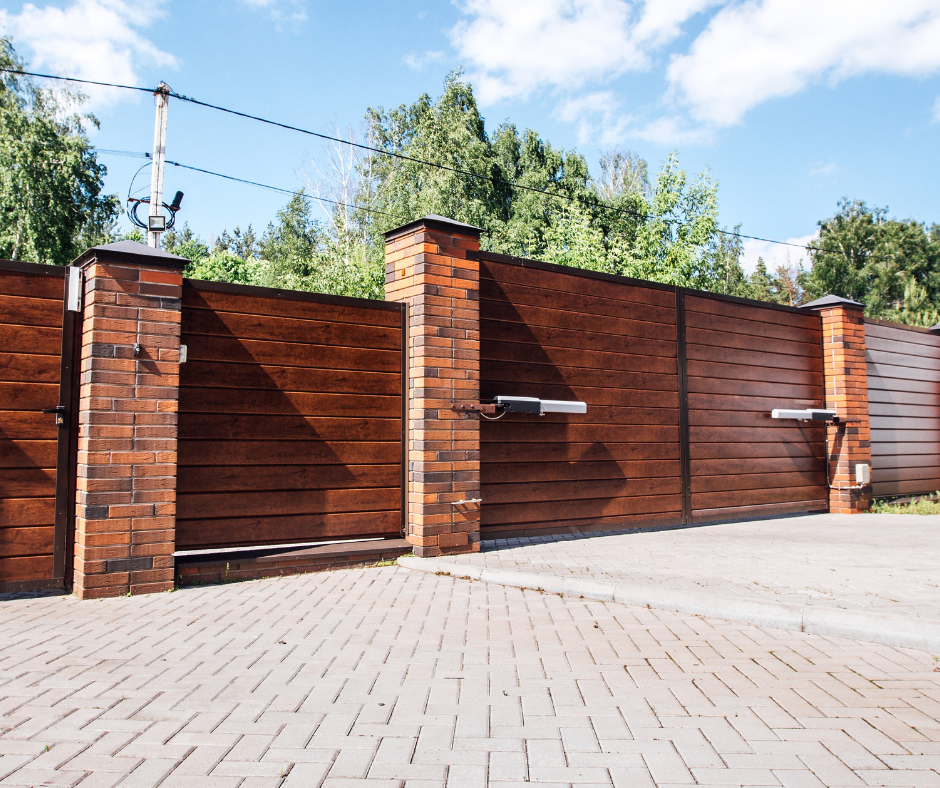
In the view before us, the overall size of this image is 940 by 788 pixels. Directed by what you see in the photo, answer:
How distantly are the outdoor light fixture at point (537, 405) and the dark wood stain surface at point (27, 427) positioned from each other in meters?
3.76

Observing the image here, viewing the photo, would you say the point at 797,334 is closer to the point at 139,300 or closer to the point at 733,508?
the point at 733,508

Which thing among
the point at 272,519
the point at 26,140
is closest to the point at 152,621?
the point at 272,519

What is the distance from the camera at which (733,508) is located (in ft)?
29.7

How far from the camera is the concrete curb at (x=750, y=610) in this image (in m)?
3.95

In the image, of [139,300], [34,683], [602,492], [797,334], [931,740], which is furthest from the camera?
[797,334]

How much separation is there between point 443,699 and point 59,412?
3.71 m

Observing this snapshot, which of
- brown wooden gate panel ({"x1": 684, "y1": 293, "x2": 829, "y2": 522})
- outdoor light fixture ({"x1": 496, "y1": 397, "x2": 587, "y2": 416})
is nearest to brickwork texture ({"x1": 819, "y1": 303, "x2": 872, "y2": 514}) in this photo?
brown wooden gate panel ({"x1": 684, "y1": 293, "x2": 829, "y2": 522})

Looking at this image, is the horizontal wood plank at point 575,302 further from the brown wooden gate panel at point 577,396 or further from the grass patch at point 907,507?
the grass patch at point 907,507

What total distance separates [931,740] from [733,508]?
21.7ft

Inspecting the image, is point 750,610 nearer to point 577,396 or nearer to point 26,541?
point 577,396

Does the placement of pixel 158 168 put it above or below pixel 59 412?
above

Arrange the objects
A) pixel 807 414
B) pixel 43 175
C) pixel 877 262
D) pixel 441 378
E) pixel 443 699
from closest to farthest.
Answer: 1. pixel 443 699
2. pixel 441 378
3. pixel 807 414
4. pixel 43 175
5. pixel 877 262

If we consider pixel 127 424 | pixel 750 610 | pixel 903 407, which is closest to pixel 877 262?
pixel 903 407

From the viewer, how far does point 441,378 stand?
6.43 meters
